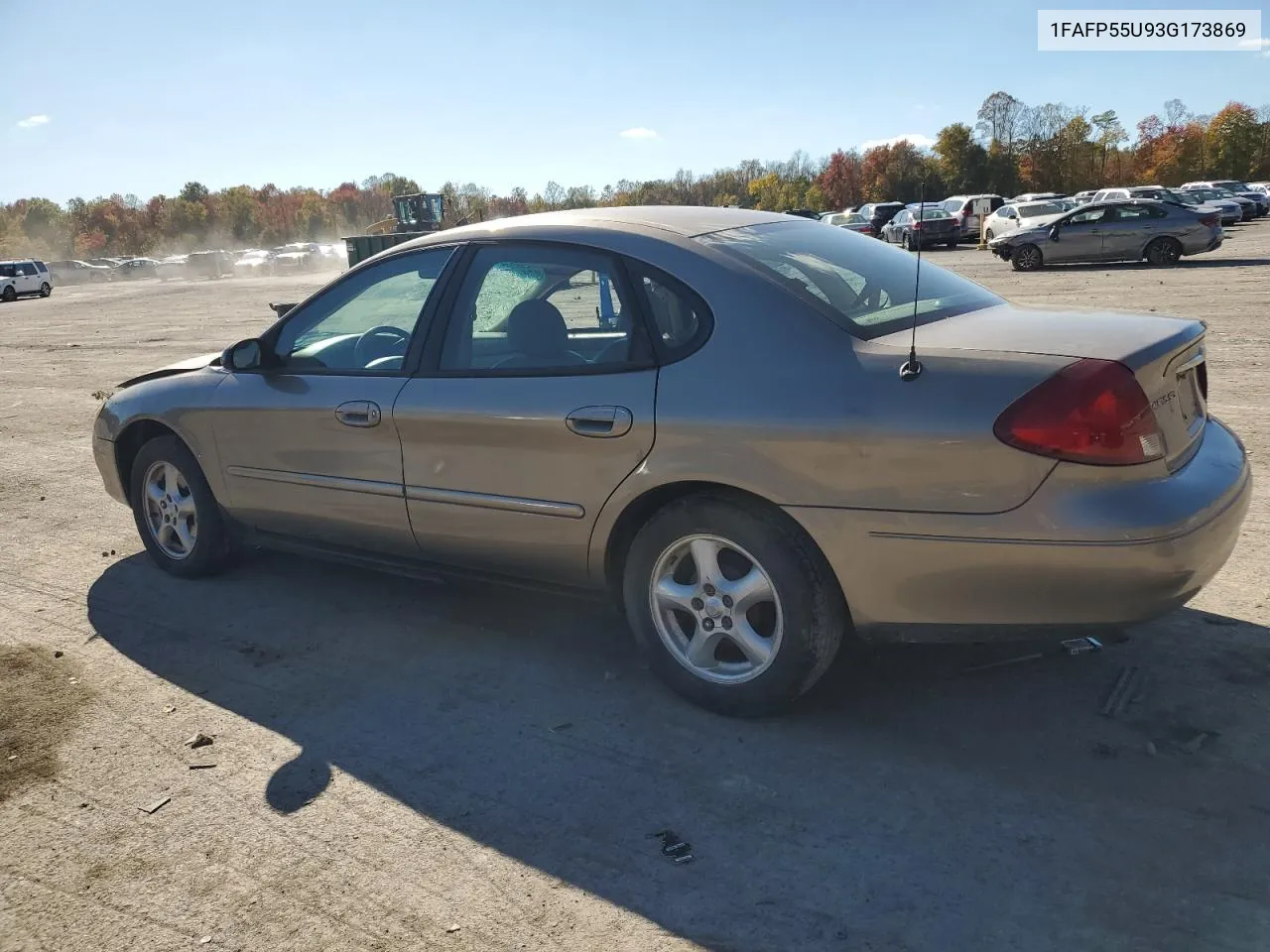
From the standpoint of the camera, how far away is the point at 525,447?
12.0ft

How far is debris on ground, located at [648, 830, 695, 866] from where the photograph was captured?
275 centimetres

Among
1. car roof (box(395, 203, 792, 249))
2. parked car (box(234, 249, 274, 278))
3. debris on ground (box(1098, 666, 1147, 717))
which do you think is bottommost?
debris on ground (box(1098, 666, 1147, 717))

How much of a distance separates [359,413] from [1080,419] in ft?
8.93

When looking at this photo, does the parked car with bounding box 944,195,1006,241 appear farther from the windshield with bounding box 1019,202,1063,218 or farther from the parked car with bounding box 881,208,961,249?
the windshield with bounding box 1019,202,1063,218

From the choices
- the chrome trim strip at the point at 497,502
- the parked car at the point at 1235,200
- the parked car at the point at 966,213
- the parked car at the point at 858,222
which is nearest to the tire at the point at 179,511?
the chrome trim strip at the point at 497,502

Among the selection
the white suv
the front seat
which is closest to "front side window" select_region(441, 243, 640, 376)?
the front seat

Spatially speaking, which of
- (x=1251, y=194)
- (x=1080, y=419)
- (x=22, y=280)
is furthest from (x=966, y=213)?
(x=22, y=280)

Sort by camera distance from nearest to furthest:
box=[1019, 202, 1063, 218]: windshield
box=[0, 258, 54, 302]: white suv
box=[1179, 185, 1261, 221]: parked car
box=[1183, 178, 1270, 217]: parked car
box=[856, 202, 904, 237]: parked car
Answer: box=[1019, 202, 1063, 218]: windshield
box=[1179, 185, 1261, 221]: parked car
box=[856, 202, 904, 237]: parked car
box=[0, 258, 54, 302]: white suv
box=[1183, 178, 1270, 217]: parked car

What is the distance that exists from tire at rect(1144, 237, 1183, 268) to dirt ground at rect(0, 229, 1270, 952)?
63.7 ft

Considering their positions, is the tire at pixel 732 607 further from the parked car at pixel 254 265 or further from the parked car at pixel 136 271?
the parked car at pixel 136 271

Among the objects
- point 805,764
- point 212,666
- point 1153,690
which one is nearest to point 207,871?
point 212,666

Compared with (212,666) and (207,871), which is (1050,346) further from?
(212,666)

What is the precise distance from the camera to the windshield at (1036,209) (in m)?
30.8

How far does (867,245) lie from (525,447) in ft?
5.40
